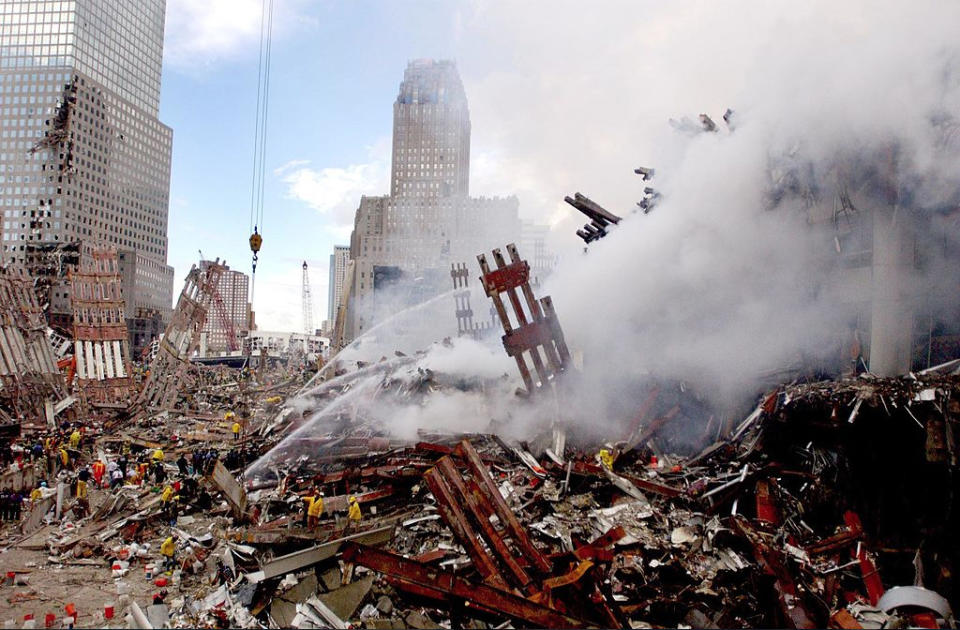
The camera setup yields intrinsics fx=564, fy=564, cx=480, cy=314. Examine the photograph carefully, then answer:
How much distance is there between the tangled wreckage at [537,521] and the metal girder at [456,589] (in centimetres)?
3

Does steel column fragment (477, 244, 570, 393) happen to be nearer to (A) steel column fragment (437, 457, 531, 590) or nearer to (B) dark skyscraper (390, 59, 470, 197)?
(A) steel column fragment (437, 457, 531, 590)

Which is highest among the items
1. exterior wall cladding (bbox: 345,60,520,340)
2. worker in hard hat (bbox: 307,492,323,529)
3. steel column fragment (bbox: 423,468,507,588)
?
exterior wall cladding (bbox: 345,60,520,340)

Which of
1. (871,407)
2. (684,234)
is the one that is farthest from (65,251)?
(871,407)

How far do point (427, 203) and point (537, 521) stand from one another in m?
96.8

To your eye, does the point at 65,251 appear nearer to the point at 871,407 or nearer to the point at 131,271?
the point at 131,271

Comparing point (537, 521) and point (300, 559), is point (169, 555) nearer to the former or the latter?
point (300, 559)

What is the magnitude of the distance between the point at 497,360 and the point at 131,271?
76686mm

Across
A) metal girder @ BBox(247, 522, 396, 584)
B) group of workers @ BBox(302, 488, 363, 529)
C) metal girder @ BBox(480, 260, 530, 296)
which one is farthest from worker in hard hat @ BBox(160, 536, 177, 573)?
metal girder @ BBox(480, 260, 530, 296)

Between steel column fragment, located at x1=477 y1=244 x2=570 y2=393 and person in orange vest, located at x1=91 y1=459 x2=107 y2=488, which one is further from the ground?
steel column fragment, located at x1=477 y1=244 x2=570 y2=393

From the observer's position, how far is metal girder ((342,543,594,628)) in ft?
21.1

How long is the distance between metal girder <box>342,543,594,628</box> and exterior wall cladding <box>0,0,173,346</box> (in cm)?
8257

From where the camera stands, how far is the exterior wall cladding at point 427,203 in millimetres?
93688

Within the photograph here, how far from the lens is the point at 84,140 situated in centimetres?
9056

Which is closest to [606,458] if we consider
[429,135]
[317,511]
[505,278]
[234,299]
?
[505,278]
